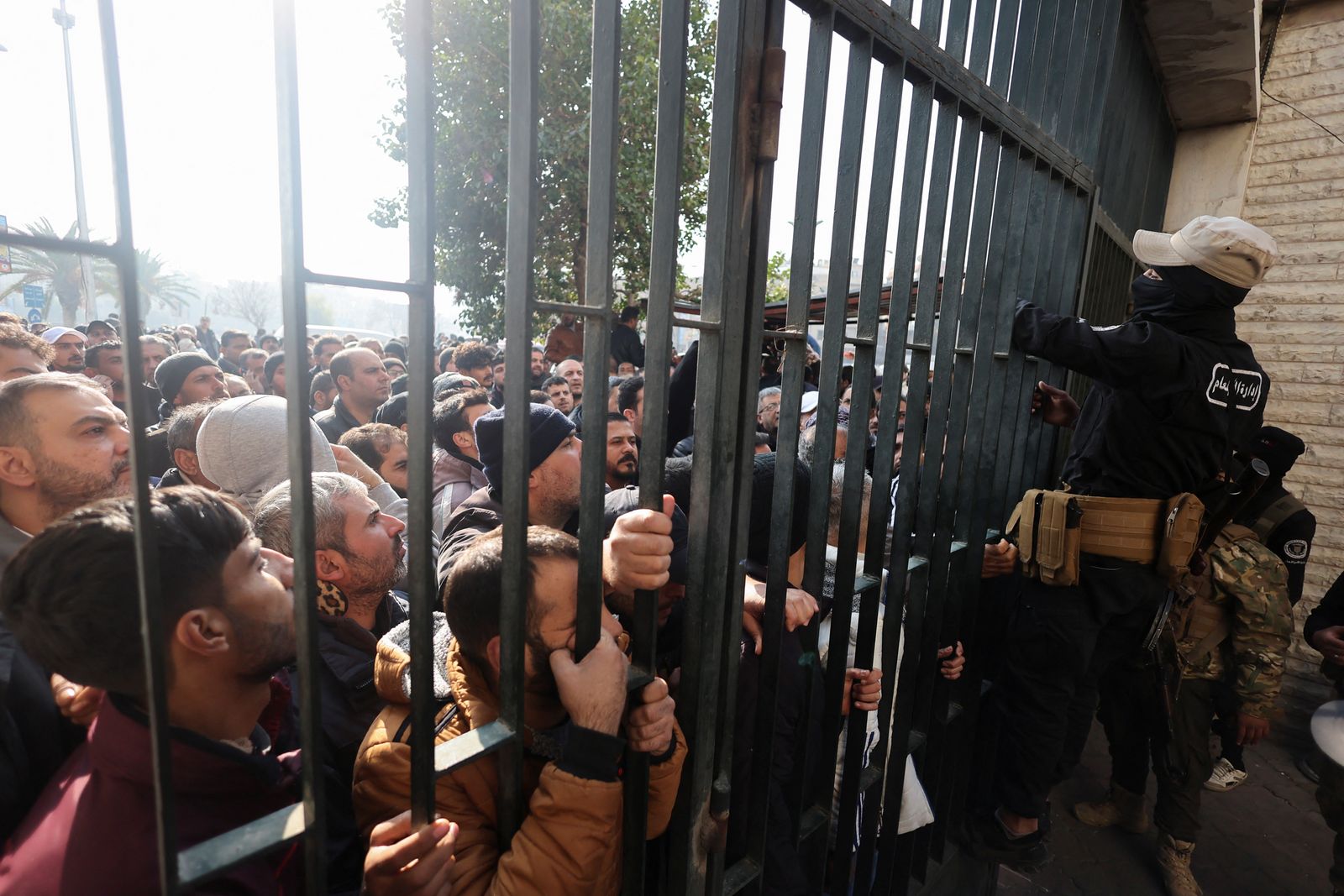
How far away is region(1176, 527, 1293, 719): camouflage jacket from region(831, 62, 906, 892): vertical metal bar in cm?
164

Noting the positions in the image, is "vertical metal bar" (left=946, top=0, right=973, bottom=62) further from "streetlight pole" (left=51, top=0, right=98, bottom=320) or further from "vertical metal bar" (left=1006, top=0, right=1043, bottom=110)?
"streetlight pole" (left=51, top=0, right=98, bottom=320)

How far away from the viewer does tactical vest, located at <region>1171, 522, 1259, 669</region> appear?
9.64 feet

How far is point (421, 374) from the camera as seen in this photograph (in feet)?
2.83

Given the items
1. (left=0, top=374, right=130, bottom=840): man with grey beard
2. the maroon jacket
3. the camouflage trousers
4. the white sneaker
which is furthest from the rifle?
(left=0, top=374, right=130, bottom=840): man with grey beard

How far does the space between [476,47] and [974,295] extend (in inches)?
385

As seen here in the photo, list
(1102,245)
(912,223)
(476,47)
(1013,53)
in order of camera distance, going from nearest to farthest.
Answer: (912,223)
(1013,53)
(1102,245)
(476,47)

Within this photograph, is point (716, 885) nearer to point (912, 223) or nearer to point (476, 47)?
point (912, 223)

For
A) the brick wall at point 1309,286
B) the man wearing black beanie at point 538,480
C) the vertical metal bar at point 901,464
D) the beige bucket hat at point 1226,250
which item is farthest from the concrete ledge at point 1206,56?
the man wearing black beanie at point 538,480

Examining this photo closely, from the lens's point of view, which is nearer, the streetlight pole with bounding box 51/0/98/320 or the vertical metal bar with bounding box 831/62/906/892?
the streetlight pole with bounding box 51/0/98/320

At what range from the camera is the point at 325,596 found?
1764 mm

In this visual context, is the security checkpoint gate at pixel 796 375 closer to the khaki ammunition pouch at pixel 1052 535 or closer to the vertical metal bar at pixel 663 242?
the vertical metal bar at pixel 663 242

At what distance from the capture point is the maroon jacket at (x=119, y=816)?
0.84m

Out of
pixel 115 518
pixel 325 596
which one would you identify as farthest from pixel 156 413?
pixel 115 518

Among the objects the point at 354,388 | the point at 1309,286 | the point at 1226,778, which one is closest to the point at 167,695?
the point at 354,388
